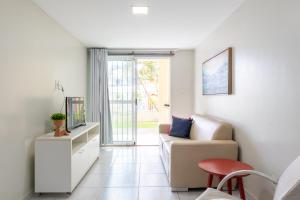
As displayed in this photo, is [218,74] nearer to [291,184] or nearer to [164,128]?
[164,128]

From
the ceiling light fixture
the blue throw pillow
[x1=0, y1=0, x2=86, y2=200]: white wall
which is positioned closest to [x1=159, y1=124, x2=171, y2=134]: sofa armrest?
the blue throw pillow

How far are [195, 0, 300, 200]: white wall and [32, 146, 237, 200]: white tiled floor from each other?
3.18 ft

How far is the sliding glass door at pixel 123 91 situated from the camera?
5.52 metres

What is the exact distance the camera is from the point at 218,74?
361 cm

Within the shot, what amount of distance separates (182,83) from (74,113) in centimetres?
294

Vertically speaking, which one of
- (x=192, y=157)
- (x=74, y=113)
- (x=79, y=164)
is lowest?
(x=79, y=164)

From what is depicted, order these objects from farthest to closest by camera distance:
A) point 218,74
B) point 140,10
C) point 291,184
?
point 218,74 < point 140,10 < point 291,184

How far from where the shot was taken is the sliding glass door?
552 centimetres

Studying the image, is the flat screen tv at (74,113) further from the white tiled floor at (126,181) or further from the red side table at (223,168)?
the red side table at (223,168)

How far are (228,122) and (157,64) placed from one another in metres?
6.72

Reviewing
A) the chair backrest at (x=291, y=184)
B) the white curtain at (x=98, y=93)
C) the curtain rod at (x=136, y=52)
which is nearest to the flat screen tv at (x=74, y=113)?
the white curtain at (x=98, y=93)

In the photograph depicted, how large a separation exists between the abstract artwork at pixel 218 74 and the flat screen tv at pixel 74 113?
2.29 metres

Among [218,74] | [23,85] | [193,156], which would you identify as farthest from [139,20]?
[193,156]

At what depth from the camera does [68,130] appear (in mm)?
3191
